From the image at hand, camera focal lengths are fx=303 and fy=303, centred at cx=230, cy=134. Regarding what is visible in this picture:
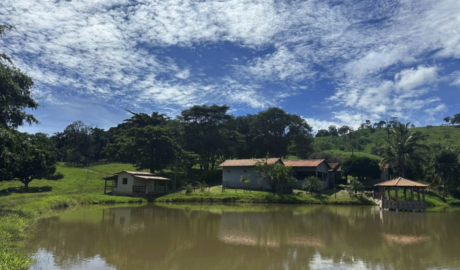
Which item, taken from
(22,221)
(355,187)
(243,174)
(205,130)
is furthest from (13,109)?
(205,130)

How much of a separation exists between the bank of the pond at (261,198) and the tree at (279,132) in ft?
66.5

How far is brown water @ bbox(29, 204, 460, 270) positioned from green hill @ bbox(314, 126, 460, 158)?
54.6 m

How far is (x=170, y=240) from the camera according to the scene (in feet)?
43.8

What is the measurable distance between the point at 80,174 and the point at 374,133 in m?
82.8

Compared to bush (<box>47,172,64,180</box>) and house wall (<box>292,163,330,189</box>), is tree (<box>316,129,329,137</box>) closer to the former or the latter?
house wall (<box>292,163,330,189</box>)

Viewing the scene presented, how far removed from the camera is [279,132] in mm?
53500

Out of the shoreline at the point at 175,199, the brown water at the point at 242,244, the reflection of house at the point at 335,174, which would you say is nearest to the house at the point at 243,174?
the shoreline at the point at 175,199

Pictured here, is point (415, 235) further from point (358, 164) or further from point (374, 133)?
point (374, 133)

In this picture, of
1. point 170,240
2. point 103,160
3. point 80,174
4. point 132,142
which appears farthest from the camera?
point 103,160

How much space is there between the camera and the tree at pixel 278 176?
112 feet

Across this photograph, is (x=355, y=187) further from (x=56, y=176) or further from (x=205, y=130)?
(x=56, y=176)

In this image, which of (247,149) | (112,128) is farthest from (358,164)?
(112,128)

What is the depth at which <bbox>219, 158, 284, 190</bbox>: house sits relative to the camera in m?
38.6

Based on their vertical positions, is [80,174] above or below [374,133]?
below
